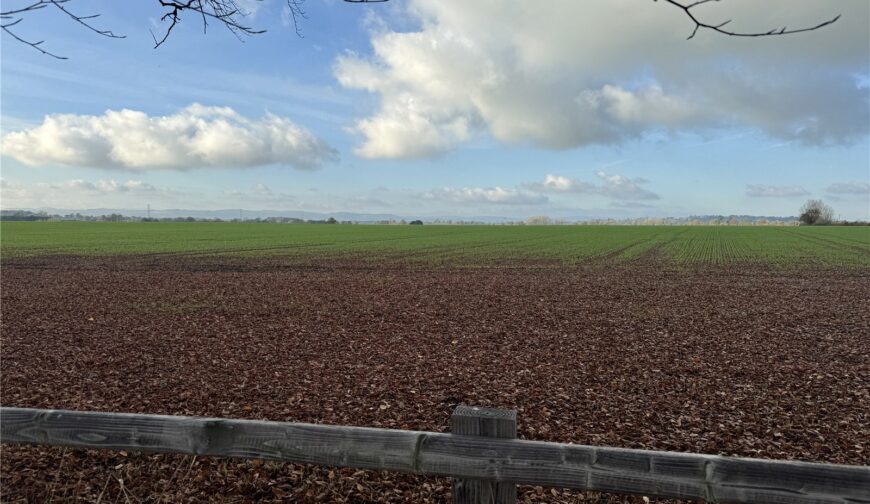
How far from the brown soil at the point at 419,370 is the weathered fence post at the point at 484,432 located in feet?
7.73

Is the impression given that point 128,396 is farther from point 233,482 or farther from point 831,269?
point 831,269

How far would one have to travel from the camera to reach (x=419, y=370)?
9.72 metres

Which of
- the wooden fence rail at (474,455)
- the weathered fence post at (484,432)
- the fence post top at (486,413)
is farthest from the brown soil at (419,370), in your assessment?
the fence post top at (486,413)

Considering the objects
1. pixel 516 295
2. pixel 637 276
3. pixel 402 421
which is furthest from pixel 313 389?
pixel 637 276

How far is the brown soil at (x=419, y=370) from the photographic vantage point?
5570mm

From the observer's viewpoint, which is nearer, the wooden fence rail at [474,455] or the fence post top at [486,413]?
the wooden fence rail at [474,455]

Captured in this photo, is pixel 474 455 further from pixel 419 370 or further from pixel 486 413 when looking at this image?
pixel 419 370

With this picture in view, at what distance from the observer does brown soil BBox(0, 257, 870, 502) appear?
557 cm

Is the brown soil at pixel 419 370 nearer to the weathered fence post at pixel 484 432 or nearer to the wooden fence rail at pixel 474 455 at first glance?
the wooden fence rail at pixel 474 455

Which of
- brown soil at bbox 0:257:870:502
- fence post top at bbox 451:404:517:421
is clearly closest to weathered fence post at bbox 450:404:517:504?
fence post top at bbox 451:404:517:421

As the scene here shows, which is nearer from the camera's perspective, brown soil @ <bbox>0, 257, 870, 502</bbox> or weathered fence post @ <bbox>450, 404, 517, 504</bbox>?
weathered fence post @ <bbox>450, 404, 517, 504</bbox>

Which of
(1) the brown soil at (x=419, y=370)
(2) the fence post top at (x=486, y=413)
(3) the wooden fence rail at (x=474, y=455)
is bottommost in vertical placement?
(1) the brown soil at (x=419, y=370)

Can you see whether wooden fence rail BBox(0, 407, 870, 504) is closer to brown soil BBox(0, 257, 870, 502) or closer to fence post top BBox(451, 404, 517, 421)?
fence post top BBox(451, 404, 517, 421)

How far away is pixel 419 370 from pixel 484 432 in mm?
6950
